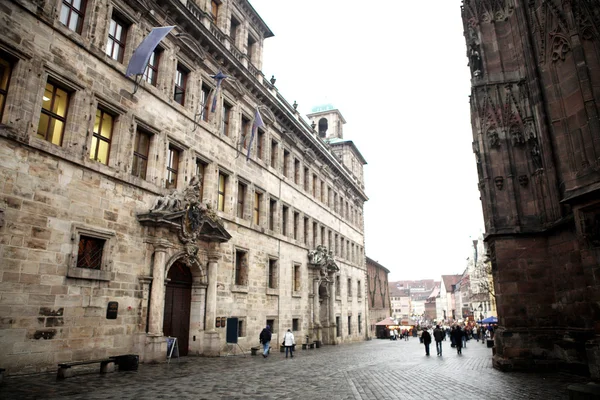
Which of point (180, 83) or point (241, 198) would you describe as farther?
point (241, 198)

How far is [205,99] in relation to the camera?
20734 millimetres

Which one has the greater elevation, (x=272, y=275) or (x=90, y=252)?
(x=272, y=275)

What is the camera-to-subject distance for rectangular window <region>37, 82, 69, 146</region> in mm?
12438

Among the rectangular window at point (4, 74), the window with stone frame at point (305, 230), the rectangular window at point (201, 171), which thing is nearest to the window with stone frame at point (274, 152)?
the window with stone frame at point (305, 230)

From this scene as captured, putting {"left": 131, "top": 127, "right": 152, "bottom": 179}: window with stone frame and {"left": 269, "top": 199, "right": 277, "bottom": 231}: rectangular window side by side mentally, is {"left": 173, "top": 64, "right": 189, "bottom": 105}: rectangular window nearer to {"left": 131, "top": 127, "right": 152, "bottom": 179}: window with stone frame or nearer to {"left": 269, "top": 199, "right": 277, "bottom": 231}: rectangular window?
{"left": 131, "top": 127, "right": 152, "bottom": 179}: window with stone frame

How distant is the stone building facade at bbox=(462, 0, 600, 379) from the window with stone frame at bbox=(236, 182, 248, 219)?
1190cm

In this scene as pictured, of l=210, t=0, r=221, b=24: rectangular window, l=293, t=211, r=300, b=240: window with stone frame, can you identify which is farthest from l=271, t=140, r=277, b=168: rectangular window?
l=210, t=0, r=221, b=24: rectangular window

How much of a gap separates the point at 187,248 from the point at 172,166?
3.56m

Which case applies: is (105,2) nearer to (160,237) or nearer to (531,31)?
(160,237)

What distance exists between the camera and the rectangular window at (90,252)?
42.4 feet

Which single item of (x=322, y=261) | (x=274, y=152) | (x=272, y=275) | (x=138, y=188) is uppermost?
(x=274, y=152)

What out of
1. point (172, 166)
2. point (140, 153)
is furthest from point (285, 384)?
point (172, 166)

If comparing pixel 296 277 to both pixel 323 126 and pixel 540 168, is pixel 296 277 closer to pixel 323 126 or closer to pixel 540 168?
pixel 540 168

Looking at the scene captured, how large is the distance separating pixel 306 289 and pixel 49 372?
19.4 metres
